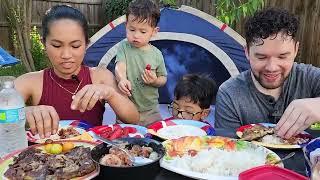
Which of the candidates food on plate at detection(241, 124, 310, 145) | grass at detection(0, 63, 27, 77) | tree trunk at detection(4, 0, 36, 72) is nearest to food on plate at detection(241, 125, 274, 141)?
food on plate at detection(241, 124, 310, 145)

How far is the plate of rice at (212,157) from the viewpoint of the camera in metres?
1.15

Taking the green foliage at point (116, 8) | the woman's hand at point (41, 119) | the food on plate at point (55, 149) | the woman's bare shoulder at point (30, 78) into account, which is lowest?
the food on plate at point (55, 149)

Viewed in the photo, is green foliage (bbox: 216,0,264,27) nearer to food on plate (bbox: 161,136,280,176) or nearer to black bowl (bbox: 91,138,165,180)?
food on plate (bbox: 161,136,280,176)

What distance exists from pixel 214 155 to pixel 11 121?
696mm

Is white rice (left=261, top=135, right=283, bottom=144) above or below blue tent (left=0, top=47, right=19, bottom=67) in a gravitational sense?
below

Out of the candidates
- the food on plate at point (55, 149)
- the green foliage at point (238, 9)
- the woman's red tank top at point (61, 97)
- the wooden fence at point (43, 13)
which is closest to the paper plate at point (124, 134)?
the food on plate at point (55, 149)

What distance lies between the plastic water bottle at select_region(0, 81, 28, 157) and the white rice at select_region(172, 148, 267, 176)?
1.78 ft

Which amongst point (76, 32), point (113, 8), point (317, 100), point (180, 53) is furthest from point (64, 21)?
point (113, 8)

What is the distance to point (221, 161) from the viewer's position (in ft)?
4.00

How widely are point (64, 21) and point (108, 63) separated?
1.96 m

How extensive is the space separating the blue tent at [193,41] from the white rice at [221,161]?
2580mm

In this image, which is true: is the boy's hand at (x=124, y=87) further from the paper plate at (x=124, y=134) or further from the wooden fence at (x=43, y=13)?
the wooden fence at (x=43, y=13)

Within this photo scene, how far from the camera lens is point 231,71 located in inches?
150

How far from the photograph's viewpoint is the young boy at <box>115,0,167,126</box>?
8.71ft
